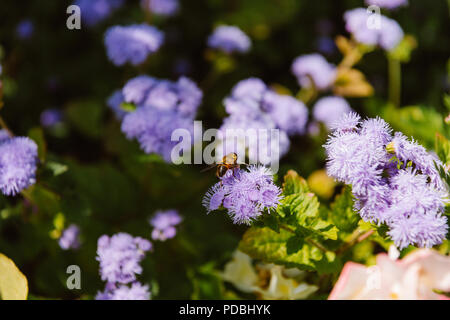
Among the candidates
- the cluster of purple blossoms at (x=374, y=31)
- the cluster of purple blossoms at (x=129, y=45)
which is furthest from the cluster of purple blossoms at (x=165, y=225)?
the cluster of purple blossoms at (x=374, y=31)

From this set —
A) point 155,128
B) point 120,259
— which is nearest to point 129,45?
point 155,128

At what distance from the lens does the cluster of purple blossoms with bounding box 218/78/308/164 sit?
4.83 ft

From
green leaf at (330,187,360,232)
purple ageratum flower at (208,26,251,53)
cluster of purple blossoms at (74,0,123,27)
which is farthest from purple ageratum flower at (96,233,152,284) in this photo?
cluster of purple blossoms at (74,0,123,27)

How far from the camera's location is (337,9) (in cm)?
266

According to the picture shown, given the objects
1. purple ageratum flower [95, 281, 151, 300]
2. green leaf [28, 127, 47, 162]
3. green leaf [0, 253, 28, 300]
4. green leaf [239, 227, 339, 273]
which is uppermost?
green leaf [28, 127, 47, 162]

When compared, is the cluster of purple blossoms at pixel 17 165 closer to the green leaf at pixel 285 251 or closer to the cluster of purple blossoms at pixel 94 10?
the green leaf at pixel 285 251

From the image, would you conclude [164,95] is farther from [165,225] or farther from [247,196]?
[247,196]

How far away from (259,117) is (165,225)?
513mm

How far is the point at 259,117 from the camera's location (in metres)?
1.58

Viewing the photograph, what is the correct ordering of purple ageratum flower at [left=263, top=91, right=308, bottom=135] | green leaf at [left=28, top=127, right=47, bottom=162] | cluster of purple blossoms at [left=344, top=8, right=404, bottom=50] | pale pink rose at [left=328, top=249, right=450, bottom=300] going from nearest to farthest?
1. pale pink rose at [left=328, top=249, right=450, bottom=300]
2. green leaf at [left=28, top=127, right=47, bottom=162]
3. purple ageratum flower at [left=263, top=91, right=308, bottom=135]
4. cluster of purple blossoms at [left=344, top=8, right=404, bottom=50]

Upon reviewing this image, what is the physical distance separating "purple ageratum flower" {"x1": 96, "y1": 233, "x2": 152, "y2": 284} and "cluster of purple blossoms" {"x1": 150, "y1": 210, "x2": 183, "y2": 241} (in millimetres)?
144

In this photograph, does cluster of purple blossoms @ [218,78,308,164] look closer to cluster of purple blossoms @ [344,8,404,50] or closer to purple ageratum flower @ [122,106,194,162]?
purple ageratum flower @ [122,106,194,162]

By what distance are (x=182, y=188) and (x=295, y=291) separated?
75cm
